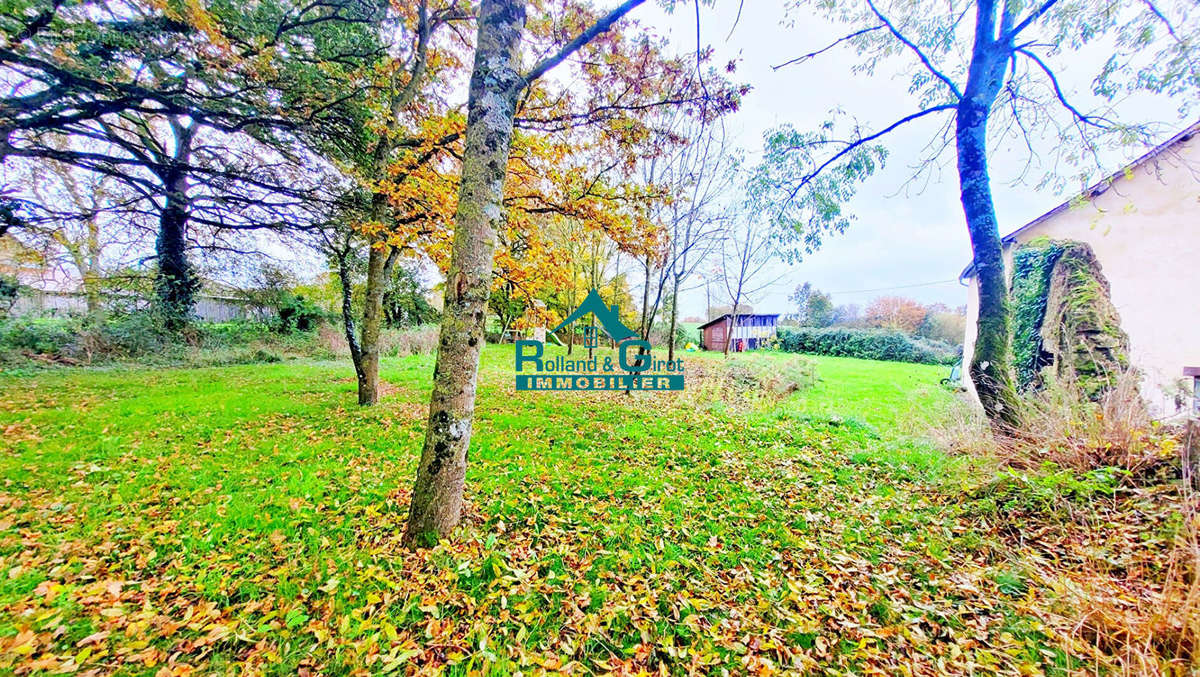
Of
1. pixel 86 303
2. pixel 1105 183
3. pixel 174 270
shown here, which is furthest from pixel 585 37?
pixel 86 303

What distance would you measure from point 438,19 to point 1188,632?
938cm

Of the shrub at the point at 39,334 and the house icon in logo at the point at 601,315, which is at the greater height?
the house icon in logo at the point at 601,315

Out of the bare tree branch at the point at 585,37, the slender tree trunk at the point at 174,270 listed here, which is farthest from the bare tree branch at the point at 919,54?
the slender tree trunk at the point at 174,270

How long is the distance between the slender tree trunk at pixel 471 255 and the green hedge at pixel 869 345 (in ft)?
86.7

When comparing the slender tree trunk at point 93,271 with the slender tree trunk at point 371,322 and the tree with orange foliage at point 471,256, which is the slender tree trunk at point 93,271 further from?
the tree with orange foliage at point 471,256

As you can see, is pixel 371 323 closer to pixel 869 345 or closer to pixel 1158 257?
pixel 1158 257

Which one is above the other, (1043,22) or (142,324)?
(1043,22)

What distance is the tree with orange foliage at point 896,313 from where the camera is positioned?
78.7 ft

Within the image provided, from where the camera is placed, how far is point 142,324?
9.11 m

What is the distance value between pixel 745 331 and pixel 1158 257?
19.2m

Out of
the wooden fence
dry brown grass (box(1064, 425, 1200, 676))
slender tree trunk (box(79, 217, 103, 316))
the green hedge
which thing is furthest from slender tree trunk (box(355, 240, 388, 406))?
the green hedge

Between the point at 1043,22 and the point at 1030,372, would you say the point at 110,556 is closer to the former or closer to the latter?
the point at 1043,22

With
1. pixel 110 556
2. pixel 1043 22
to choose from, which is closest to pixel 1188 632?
pixel 110 556

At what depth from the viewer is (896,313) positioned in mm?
24750
